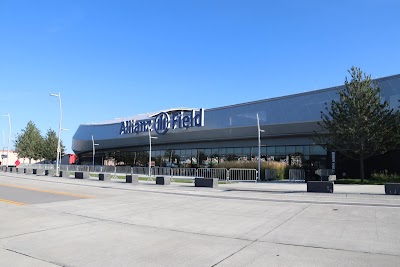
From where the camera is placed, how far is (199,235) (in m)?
8.41

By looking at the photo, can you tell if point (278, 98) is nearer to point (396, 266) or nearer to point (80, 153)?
point (396, 266)

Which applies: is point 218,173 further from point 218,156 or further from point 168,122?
point 168,122

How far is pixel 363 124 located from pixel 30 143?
195 feet

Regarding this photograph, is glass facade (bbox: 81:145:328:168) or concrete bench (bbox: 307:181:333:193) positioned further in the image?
glass facade (bbox: 81:145:328:168)

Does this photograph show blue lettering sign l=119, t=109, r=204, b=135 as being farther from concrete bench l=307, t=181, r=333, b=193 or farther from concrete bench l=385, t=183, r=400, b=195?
concrete bench l=385, t=183, r=400, b=195

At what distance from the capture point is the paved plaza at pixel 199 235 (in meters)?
6.36

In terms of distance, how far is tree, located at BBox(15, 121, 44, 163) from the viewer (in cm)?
6700

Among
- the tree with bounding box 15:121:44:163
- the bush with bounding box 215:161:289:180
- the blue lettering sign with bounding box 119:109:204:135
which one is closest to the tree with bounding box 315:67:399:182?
the bush with bounding box 215:161:289:180

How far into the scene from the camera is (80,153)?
73.9 meters

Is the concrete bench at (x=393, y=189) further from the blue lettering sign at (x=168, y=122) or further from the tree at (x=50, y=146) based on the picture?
the tree at (x=50, y=146)

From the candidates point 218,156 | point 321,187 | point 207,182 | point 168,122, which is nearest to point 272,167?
point 207,182

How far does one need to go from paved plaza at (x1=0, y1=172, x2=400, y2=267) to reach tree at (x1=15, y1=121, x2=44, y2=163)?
192 ft

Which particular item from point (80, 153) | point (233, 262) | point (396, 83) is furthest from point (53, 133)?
point (233, 262)

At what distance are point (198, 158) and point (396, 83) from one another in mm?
25768
